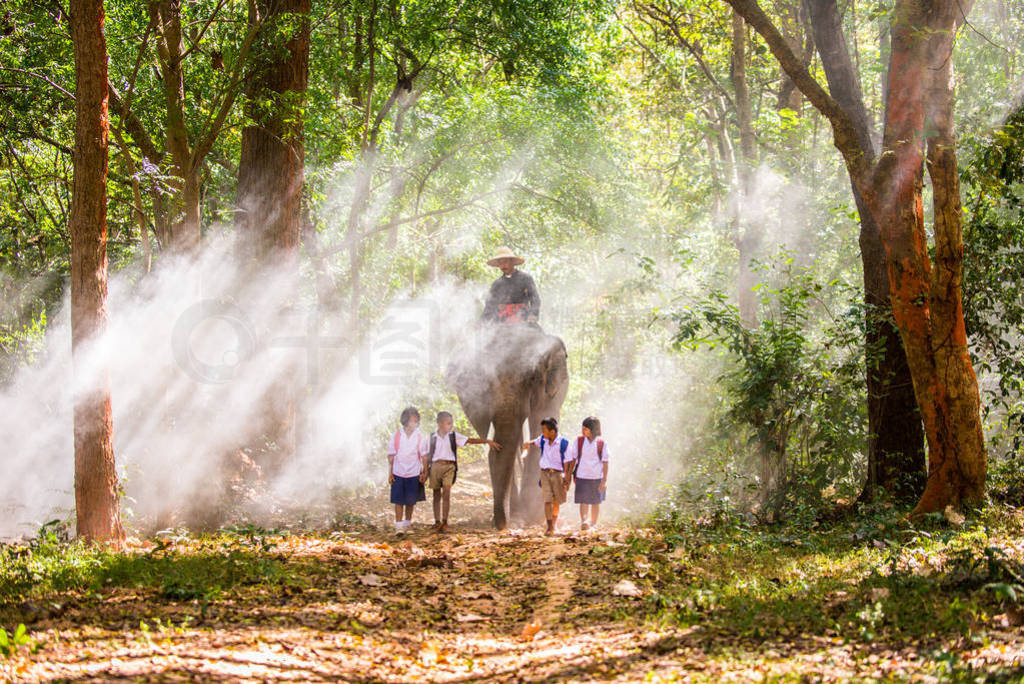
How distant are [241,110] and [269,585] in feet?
26.5

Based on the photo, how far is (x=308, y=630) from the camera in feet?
20.2

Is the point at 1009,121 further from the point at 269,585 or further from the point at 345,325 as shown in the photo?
the point at 345,325

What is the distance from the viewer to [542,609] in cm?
715

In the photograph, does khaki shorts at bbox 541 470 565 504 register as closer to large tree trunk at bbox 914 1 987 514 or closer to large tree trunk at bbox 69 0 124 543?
large tree trunk at bbox 914 1 987 514

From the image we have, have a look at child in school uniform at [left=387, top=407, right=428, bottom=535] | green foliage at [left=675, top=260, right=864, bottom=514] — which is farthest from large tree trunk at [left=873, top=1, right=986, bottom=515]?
child in school uniform at [left=387, top=407, right=428, bottom=535]

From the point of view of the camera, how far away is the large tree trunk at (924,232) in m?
8.84

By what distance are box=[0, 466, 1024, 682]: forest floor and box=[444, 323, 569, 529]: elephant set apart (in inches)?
101

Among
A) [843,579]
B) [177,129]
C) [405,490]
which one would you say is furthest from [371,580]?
[177,129]

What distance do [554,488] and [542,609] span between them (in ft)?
13.6

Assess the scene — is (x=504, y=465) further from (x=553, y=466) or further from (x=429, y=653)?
(x=429, y=653)

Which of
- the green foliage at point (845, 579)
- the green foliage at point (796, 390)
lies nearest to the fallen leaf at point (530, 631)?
the green foliage at point (845, 579)

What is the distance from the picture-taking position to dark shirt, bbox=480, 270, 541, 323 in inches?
503

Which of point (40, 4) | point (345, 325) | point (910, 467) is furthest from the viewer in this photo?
point (345, 325)

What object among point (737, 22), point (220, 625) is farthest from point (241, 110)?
point (737, 22)
